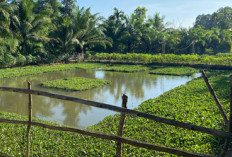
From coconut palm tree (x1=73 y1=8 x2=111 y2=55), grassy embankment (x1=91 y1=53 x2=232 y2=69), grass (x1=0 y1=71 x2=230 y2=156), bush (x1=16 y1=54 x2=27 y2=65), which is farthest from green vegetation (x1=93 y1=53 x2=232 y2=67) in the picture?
grass (x1=0 y1=71 x2=230 y2=156)

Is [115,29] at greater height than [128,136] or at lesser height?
greater

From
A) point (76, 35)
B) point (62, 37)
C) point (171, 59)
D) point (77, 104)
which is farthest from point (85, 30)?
point (77, 104)

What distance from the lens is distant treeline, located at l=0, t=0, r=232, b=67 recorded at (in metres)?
19.1

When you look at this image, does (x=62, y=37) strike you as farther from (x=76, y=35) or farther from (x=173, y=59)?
(x=173, y=59)

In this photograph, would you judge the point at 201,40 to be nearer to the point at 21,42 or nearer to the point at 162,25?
the point at 162,25

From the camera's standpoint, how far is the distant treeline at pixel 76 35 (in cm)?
1914

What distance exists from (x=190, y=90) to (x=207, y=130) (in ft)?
28.5

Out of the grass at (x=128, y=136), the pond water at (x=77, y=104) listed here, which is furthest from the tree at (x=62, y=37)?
the grass at (x=128, y=136)

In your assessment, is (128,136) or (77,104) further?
(77,104)

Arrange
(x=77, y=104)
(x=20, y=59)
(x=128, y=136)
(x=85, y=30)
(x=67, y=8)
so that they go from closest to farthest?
(x=128, y=136)
(x=77, y=104)
(x=20, y=59)
(x=85, y=30)
(x=67, y=8)

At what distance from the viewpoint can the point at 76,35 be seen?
25047 mm

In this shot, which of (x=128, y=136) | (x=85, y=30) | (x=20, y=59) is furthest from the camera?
(x=85, y=30)

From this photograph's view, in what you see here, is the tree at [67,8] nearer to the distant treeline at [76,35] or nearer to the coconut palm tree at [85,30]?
the distant treeline at [76,35]

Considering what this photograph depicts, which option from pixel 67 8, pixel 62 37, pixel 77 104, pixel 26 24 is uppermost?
pixel 67 8
